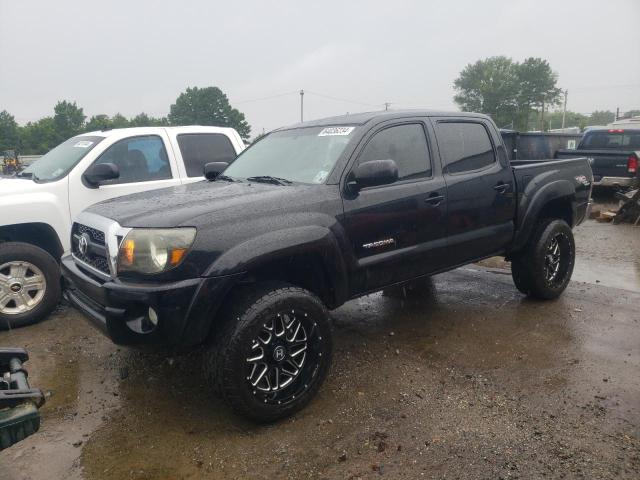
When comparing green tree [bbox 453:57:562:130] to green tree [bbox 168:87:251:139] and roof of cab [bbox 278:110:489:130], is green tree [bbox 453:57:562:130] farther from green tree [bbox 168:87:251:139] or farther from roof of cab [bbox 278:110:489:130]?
roof of cab [bbox 278:110:489:130]

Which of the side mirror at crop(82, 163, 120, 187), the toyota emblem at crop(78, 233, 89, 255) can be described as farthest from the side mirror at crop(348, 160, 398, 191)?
the side mirror at crop(82, 163, 120, 187)

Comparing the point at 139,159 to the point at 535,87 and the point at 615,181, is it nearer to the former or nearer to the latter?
the point at 615,181

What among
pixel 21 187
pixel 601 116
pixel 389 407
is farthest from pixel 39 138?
pixel 601 116

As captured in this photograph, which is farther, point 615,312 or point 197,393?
point 615,312

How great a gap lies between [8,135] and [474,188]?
54.8 m

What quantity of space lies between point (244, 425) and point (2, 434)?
1.31 meters

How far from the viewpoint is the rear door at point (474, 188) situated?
4043 mm

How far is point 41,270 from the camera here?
4.60m

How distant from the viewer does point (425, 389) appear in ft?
11.1

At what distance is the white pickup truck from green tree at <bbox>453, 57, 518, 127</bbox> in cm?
7451

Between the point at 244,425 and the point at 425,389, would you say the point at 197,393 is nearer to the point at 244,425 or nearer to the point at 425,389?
the point at 244,425

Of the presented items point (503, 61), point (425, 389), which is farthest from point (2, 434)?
point (503, 61)

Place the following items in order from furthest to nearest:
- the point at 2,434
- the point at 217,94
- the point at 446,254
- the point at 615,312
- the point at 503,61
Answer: the point at 503,61 → the point at 217,94 → the point at 615,312 → the point at 446,254 → the point at 2,434

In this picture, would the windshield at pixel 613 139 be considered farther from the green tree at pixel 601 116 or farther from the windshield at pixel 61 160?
the green tree at pixel 601 116
